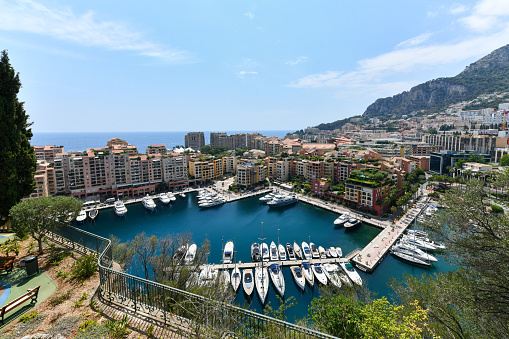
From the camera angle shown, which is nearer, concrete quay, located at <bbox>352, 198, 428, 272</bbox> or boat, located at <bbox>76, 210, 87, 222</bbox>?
concrete quay, located at <bbox>352, 198, 428, 272</bbox>

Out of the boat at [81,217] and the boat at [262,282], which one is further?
the boat at [81,217]

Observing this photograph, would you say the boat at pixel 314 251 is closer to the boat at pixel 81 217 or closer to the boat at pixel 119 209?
the boat at pixel 119 209

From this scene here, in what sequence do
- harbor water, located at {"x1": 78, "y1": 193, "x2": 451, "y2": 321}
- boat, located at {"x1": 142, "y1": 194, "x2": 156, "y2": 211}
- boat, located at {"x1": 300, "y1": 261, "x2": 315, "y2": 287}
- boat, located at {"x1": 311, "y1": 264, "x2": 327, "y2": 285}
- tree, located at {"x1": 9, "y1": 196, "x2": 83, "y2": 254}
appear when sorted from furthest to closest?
boat, located at {"x1": 142, "y1": 194, "x2": 156, "y2": 211} → harbor water, located at {"x1": 78, "y1": 193, "x2": 451, "y2": 321} → boat, located at {"x1": 300, "y1": 261, "x2": 315, "y2": 287} → boat, located at {"x1": 311, "y1": 264, "x2": 327, "y2": 285} → tree, located at {"x1": 9, "y1": 196, "x2": 83, "y2": 254}

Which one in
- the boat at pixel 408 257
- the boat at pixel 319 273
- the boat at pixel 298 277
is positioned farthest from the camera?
the boat at pixel 408 257

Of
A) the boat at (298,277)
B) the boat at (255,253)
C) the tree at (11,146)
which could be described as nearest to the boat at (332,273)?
the boat at (298,277)

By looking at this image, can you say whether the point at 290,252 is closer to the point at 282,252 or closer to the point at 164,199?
the point at 282,252

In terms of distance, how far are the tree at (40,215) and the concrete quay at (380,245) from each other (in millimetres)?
20635

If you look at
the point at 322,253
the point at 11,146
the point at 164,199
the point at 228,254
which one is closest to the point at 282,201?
the point at 322,253

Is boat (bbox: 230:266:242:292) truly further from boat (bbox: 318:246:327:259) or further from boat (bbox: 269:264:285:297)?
boat (bbox: 318:246:327:259)

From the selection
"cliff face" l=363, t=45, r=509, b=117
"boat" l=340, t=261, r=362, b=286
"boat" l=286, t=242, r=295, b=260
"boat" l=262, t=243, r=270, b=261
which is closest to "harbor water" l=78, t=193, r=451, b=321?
"boat" l=340, t=261, r=362, b=286

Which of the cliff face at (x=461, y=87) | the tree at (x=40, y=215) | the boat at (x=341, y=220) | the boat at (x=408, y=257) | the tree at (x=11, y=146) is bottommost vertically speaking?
the boat at (x=408, y=257)

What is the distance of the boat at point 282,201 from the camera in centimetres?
3682

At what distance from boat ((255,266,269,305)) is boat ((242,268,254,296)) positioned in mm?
399

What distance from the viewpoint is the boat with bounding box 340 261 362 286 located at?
17794mm
